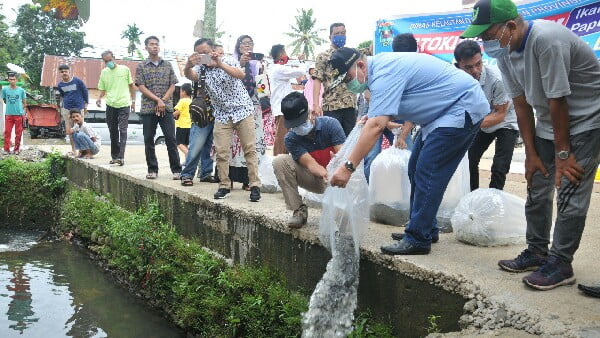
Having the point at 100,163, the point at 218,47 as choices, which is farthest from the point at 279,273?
the point at 100,163

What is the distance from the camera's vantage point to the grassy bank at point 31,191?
893 centimetres

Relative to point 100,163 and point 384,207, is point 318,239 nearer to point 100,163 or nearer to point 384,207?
point 384,207

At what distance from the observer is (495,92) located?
3.95 metres

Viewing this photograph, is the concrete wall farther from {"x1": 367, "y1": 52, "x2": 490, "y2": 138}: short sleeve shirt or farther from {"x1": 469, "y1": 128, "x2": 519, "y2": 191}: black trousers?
{"x1": 469, "y1": 128, "x2": 519, "y2": 191}: black trousers

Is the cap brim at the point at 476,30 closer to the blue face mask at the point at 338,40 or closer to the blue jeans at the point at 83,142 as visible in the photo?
the blue face mask at the point at 338,40

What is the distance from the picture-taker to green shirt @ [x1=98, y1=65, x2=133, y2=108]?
7555 millimetres

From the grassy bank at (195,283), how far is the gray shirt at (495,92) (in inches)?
76.5

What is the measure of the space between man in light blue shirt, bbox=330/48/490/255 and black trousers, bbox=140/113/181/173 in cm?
384

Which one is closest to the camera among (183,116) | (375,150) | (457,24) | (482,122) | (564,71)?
(564,71)

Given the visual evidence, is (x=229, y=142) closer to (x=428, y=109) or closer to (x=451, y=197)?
(x=451, y=197)

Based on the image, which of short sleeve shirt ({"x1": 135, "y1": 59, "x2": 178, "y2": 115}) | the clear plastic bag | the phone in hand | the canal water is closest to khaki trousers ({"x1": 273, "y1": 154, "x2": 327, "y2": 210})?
the clear plastic bag

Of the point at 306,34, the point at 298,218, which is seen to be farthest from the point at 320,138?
the point at 306,34

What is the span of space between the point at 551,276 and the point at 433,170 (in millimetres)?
863

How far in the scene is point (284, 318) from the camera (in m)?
3.46
